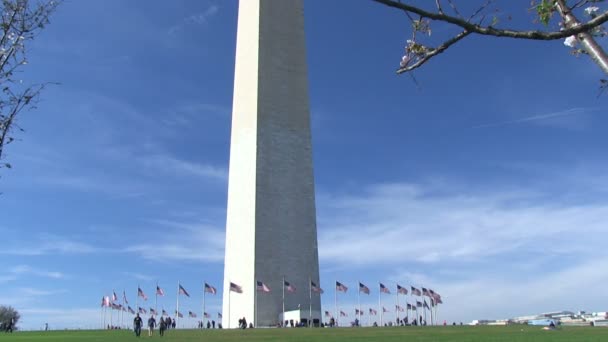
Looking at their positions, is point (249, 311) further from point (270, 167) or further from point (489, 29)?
point (489, 29)

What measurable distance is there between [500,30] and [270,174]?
47622 mm

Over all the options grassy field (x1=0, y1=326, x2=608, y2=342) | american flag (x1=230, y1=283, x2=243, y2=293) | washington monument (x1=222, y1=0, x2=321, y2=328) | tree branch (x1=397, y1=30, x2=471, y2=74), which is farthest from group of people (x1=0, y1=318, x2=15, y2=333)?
tree branch (x1=397, y1=30, x2=471, y2=74)

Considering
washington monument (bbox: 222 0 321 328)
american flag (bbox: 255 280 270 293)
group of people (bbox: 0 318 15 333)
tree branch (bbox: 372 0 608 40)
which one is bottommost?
tree branch (bbox: 372 0 608 40)

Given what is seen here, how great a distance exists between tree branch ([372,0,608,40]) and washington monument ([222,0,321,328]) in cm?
4553

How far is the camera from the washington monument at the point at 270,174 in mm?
49219

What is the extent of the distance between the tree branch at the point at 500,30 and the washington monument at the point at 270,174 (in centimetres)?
4553

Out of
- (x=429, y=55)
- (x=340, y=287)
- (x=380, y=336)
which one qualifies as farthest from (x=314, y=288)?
(x=429, y=55)

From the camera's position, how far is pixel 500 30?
3.53 m

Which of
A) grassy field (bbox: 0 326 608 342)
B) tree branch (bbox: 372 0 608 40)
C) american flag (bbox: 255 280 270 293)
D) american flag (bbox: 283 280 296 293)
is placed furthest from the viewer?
american flag (bbox: 283 280 296 293)

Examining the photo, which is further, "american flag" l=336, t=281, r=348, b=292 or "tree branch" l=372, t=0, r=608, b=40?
"american flag" l=336, t=281, r=348, b=292

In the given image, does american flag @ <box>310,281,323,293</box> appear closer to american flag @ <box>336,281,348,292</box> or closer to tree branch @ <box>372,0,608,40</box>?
Result: american flag @ <box>336,281,348,292</box>

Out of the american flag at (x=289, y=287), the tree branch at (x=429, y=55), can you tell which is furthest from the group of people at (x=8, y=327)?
the tree branch at (x=429, y=55)

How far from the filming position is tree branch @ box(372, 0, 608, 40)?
3301mm

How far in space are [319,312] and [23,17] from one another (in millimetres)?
45782
